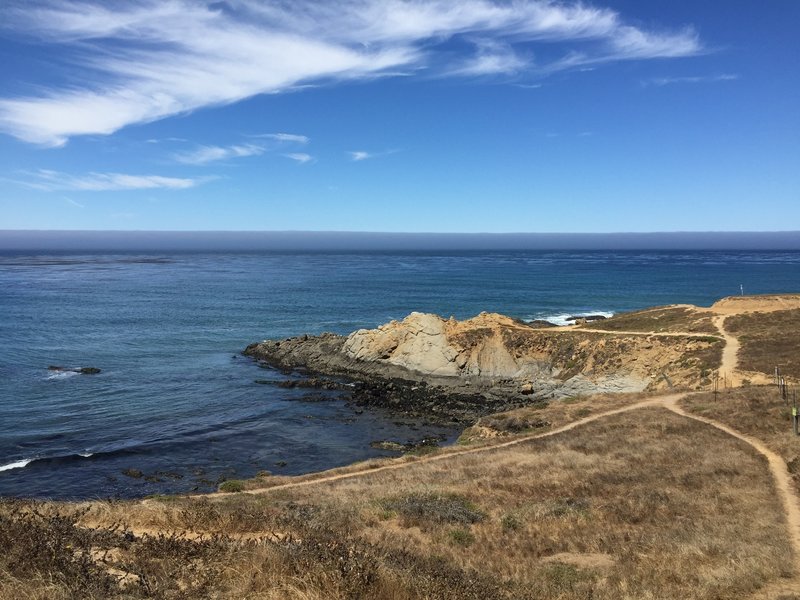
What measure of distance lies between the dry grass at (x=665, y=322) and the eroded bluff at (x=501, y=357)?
145 inches

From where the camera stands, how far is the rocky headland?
148 feet

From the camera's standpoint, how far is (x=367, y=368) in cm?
5619

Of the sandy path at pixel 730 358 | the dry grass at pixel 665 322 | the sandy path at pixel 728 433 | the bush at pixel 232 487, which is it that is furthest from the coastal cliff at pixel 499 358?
the bush at pixel 232 487

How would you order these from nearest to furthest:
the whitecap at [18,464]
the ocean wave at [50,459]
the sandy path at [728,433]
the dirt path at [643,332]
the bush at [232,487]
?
the sandy path at [728,433] < the bush at [232,487] < the whitecap at [18,464] < the ocean wave at [50,459] < the dirt path at [643,332]

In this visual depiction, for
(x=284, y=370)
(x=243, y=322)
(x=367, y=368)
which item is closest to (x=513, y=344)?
(x=367, y=368)

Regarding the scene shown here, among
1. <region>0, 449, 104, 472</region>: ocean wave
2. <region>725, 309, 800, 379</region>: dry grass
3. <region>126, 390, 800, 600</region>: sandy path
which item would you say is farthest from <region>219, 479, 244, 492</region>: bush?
<region>725, 309, 800, 379</region>: dry grass

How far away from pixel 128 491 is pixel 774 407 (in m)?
31.5

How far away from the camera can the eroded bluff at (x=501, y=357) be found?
45500 millimetres

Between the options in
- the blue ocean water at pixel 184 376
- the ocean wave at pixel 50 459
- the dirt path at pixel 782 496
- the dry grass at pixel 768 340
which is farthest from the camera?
the dry grass at pixel 768 340

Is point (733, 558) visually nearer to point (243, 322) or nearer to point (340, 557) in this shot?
point (340, 557)

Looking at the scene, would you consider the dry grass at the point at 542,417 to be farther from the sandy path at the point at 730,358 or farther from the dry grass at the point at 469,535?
the dry grass at the point at 469,535

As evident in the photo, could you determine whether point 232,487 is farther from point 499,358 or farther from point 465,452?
point 499,358

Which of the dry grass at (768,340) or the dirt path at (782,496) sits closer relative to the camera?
the dirt path at (782,496)

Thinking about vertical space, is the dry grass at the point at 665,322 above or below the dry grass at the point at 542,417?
above
